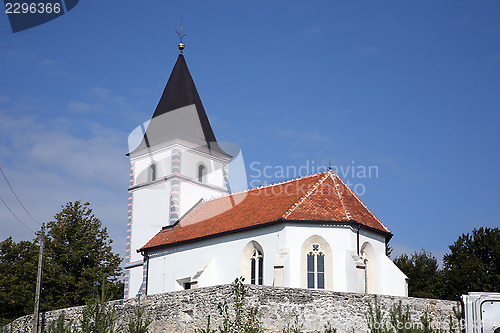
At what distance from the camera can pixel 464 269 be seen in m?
41.7

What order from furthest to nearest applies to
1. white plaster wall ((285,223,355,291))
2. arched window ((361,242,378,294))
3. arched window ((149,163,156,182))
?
arched window ((149,163,156,182)), arched window ((361,242,378,294)), white plaster wall ((285,223,355,291))

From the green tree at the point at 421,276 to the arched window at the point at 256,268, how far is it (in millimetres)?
16151

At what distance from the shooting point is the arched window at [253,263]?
3241cm

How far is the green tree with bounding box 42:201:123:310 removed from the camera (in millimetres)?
42375

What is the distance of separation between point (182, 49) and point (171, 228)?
15110mm

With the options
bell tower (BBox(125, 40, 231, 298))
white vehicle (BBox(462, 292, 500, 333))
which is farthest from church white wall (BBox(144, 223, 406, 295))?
white vehicle (BBox(462, 292, 500, 333))

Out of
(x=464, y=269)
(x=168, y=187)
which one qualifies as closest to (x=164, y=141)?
(x=168, y=187)

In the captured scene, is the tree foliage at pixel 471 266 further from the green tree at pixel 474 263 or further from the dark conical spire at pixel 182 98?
the dark conical spire at pixel 182 98

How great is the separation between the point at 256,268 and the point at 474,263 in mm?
16427

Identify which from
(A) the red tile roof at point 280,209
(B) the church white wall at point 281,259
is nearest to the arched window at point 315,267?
(B) the church white wall at point 281,259

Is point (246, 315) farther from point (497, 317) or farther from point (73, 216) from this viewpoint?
point (73, 216)

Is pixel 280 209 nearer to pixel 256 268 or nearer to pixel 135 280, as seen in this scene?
pixel 256 268

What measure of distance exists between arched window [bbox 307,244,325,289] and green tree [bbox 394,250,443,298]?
49.1 ft

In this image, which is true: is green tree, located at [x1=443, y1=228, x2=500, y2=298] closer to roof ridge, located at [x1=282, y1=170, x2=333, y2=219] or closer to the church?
the church
